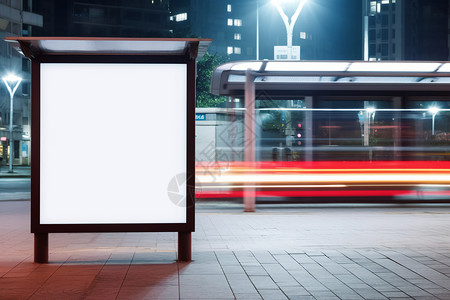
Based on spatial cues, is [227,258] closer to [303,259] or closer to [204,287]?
[303,259]

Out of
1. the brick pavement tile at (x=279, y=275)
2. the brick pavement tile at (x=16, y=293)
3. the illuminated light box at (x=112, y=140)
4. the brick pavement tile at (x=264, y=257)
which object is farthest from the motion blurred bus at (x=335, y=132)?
the brick pavement tile at (x=16, y=293)

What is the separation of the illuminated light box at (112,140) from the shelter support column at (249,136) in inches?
279

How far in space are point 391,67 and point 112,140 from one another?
8.93 metres

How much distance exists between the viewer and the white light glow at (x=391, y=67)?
14430 millimetres

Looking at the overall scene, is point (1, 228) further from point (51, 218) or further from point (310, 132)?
point (310, 132)

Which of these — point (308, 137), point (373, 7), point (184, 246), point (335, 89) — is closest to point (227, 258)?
point (184, 246)

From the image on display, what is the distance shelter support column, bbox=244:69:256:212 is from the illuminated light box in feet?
23.3

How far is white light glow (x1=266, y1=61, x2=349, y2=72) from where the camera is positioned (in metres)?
14.2

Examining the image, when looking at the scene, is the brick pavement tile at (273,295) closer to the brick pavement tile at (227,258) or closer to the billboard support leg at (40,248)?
the brick pavement tile at (227,258)

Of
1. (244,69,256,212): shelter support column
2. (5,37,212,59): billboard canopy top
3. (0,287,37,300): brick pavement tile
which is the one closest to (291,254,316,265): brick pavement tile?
(5,37,212,59): billboard canopy top

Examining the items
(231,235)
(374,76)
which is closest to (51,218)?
(231,235)

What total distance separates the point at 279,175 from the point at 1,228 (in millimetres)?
6140

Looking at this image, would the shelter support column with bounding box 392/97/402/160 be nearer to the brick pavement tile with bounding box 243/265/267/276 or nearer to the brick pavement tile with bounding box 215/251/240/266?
the brick pavement tile with bounding box 215/251/240/266

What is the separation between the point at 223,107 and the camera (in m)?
16.0
